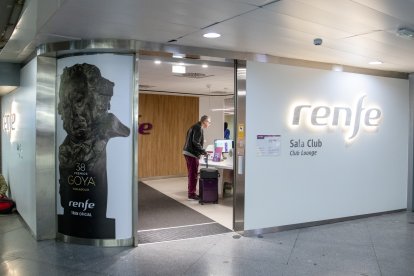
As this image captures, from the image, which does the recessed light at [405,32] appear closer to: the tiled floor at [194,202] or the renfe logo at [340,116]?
the renfe logo at [340,116]

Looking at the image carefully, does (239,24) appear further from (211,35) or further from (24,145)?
(24,145)

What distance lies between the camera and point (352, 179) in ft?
19.4

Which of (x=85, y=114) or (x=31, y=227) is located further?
(x=31, y=227)

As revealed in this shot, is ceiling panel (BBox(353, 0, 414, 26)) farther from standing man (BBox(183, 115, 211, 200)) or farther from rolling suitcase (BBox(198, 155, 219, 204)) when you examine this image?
standing man (BBox(183, 115, 211, 200))

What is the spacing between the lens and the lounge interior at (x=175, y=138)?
538 cm

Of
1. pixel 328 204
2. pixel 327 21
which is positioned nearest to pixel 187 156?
pixel 328 204

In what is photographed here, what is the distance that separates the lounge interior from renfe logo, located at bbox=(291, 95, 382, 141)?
1.30m

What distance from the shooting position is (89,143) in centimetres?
454

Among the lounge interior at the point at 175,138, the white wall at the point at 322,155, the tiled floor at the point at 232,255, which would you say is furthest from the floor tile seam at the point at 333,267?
the lounge interior at the point at 175,138

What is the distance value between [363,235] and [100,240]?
142 inches

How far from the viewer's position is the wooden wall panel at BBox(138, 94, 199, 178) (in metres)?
10.2

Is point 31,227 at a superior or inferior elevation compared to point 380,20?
inferior

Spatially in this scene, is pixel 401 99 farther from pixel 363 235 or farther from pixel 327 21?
pixel 327 21

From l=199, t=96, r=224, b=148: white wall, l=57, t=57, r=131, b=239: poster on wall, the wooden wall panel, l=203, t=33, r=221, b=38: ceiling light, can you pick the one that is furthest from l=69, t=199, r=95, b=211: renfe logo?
l=199, t=96, r=224, b=148: white wall
